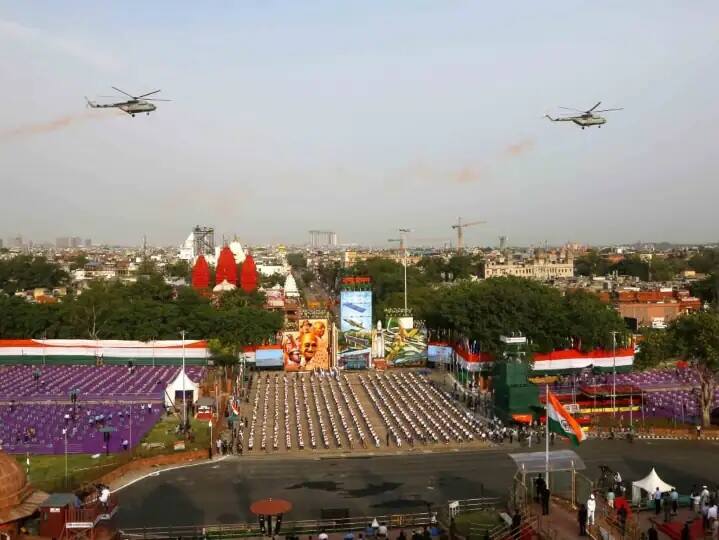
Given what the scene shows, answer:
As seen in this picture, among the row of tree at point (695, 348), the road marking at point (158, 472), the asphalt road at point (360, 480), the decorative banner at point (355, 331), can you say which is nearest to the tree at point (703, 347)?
the row of tree at point (695, 348)

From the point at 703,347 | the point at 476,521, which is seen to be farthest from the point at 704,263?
the point at 476,521

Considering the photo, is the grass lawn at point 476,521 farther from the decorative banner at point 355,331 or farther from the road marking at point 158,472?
the decorative banner at point 355,331

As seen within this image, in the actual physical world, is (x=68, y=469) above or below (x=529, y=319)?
below

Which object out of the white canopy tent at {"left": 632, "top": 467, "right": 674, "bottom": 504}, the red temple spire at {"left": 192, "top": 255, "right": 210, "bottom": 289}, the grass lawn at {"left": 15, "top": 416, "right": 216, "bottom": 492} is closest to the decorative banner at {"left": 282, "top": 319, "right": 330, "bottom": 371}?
the grass lawn at {"left": 15, "top": 416, "right": 216, "bottom": 492}

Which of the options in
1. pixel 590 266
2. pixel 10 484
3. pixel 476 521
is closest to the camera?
pixel 10 484

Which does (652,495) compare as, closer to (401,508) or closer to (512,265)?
(401,508)

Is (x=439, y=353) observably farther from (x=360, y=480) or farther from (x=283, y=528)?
(x=283, y=528)

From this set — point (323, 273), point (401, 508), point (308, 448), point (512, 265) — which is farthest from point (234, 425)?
point (323, 273)
